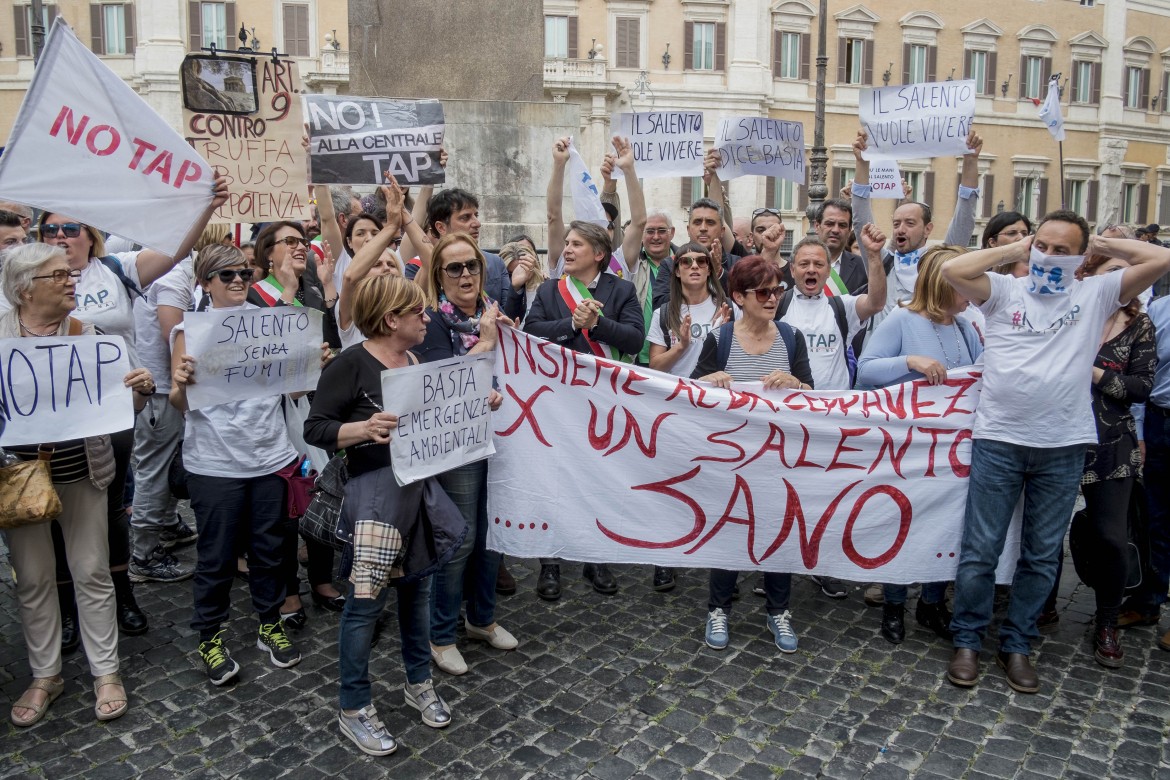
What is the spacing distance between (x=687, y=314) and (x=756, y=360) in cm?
64

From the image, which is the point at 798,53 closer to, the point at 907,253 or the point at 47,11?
the point at 47,11

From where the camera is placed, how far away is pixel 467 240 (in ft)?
13.9

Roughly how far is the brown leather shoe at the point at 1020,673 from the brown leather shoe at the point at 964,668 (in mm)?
143

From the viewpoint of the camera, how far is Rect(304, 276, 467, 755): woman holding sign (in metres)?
3.46

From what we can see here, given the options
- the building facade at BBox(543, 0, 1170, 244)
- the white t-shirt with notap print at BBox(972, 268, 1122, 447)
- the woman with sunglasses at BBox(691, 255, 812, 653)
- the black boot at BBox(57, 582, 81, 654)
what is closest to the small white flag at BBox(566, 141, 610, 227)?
the woman with sunglasses at BBox(691, 255, 812, 653)

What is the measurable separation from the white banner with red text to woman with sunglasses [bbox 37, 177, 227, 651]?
1728 millimetres

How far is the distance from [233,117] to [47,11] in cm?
4218

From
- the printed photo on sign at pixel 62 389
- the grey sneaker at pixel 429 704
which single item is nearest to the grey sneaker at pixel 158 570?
the printed photo on sign at pixel 62 389

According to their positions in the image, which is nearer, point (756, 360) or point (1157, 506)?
point (756, 360)

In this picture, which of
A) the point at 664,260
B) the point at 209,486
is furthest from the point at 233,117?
the point at 664,260

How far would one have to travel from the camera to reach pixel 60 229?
173 inches

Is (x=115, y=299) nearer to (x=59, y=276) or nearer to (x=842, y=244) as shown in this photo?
(x=59, y=276)

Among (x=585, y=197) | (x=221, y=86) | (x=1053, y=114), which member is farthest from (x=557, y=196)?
(x=1053, y=114)

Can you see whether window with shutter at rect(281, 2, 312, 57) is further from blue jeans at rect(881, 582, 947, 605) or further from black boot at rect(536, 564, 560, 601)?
blue jeans at rect(881, 582, 947, 605)
